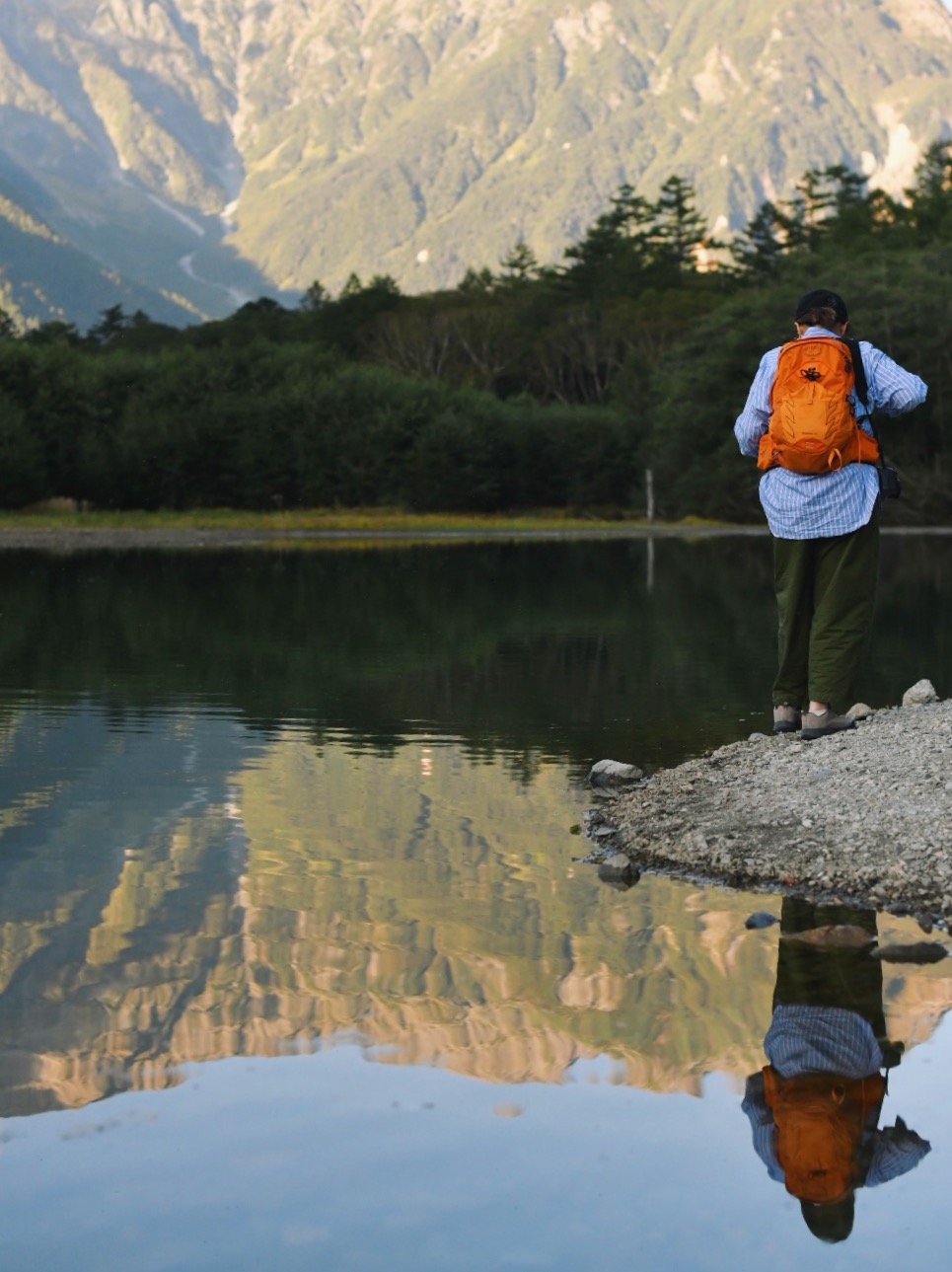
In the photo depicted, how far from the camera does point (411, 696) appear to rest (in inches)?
589

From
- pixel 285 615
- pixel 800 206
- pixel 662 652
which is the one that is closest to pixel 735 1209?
pixel 662 652

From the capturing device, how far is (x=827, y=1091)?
4.98 meters

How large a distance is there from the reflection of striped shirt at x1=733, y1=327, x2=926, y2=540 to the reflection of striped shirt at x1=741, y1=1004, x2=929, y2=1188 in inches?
172

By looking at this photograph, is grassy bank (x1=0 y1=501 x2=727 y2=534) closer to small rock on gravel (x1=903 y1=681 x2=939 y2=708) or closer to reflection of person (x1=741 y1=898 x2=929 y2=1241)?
small rock on gravel (x1=903 y1=681 x2=939 y2=708)

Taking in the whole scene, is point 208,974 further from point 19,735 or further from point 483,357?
point 483,357

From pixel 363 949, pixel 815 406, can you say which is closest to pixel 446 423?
pixel 815 406

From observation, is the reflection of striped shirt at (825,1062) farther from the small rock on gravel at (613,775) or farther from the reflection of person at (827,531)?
the small rock on gravel at (613,775)

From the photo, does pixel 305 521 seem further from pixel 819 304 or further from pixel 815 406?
pixel 815 406

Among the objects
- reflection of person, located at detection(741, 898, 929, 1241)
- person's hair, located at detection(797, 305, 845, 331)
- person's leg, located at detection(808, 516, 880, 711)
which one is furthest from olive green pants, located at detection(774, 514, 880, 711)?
reflection of person, located at detection(741, 898, 929, 1241)

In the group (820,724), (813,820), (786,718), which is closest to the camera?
(813,820)

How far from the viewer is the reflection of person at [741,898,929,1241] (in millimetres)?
4395

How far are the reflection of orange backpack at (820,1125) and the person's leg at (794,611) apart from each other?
5056 mm

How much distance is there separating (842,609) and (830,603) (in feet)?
0.22

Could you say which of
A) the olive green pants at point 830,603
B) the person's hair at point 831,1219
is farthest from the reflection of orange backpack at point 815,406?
the person's hair at point 831,1219
